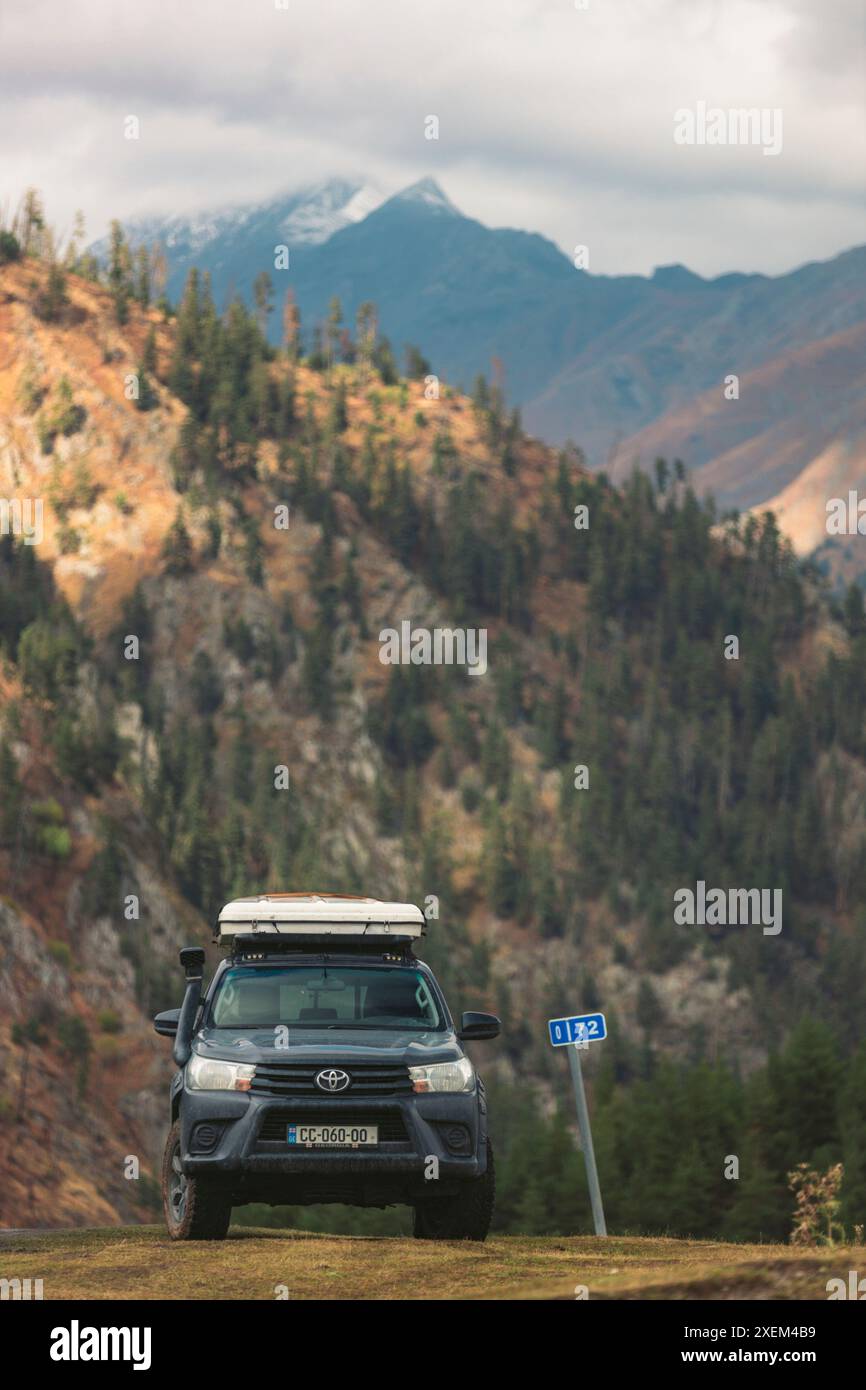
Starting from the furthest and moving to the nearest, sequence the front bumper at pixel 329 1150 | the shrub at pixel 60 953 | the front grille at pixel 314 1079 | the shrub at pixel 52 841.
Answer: the shrub at pixel 52 841
the shrub at pixel 60 953
the front grille at pixel 314 1079
the front bumper at pixel 329 1150

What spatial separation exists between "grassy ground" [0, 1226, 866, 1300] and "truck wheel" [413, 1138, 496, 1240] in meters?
0.25

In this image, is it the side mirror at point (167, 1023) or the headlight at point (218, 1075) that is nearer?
the headlight at point (218, 1075)

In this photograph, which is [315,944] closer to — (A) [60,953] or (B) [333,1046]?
(B) [333,1046]

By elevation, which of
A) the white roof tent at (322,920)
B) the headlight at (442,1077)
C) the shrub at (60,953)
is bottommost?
the shrub at (60,953)

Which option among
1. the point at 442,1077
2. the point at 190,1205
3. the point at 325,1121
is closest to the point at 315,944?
the point at 442,1077

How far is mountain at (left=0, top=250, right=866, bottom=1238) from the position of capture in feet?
384

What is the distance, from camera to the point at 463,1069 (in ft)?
53.0

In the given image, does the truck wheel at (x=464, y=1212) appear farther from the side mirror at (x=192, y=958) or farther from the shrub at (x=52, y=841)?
the shrub at (x=52, y=841)

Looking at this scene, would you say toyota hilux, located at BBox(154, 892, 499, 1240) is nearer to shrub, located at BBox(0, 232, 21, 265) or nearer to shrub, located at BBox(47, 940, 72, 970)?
shrub, located at BBox(47, 940, 72, 970)

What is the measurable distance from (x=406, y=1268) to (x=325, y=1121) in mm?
1705

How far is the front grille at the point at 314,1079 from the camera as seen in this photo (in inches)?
→ 622

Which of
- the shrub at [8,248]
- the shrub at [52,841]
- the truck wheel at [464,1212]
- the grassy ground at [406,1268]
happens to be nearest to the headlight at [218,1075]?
the grassy ground at [406,1268]

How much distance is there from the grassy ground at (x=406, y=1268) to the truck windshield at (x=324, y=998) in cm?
176
